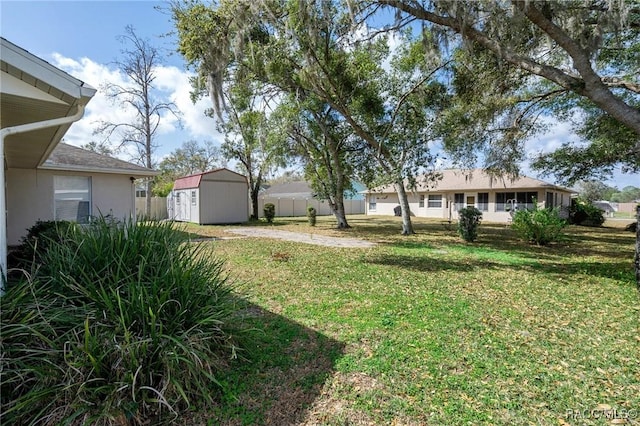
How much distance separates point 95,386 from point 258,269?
460 centimetres

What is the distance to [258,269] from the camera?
6.79 metres

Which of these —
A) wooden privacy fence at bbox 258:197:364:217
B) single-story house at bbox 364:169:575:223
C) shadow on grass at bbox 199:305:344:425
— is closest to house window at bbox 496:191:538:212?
single-story house at bbox 364:169:575:223

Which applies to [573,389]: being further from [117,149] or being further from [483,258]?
[117,149]

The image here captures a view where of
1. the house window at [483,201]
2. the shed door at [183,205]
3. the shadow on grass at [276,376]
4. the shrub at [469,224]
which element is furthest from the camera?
the house window at [483,201]

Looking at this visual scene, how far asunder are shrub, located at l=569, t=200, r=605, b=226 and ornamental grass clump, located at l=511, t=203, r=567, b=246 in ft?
43.4

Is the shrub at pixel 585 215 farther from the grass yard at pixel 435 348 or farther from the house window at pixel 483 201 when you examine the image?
the grass yard at pixel 435 348

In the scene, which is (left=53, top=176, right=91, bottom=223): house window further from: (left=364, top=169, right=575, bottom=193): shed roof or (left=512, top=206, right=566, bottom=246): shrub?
(left=364, top=169, right=575, bottom=193): shed roof

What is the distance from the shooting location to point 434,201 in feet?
84.4

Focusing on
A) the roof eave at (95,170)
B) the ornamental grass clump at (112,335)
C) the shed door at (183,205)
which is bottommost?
the ornamental grass clump at (112,335)

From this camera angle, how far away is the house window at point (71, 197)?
887 cm

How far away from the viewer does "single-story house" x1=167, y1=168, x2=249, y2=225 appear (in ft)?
58.1

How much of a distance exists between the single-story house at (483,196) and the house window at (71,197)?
14.8m

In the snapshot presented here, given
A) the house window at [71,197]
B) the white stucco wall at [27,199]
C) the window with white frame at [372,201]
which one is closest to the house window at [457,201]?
the window with white frame at [372,201]

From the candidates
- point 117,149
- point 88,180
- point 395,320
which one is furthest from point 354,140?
point 117,149
